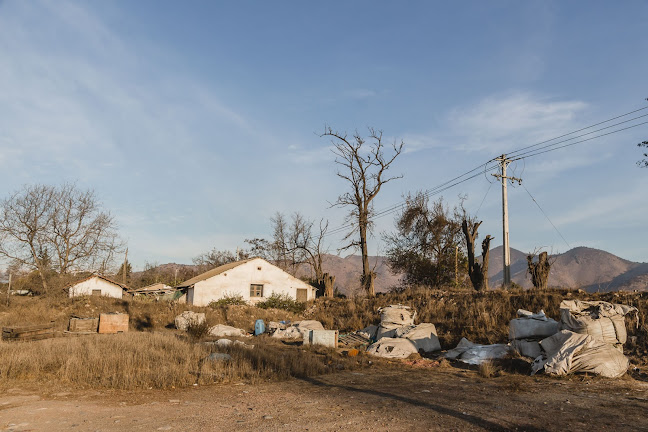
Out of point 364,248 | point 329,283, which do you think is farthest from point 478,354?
point 329,283

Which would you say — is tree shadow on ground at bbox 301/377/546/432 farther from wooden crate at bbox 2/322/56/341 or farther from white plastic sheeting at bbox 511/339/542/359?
wooden crate at bbox 2/322/56/341

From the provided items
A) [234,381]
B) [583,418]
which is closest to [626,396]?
[583,418]

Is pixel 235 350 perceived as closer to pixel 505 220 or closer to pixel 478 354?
pixel 478 354

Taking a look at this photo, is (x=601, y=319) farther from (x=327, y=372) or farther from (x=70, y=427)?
(x=70, y=427)

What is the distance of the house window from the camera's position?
35594 millimetres

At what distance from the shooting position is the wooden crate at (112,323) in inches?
632

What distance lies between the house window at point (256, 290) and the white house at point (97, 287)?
14014 mm

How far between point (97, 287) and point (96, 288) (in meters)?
0.13

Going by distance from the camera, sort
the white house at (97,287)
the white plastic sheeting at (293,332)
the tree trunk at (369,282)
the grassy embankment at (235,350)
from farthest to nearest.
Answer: the white house at (97,287) < the tree trunk at (369,282) < the white plastic sheeting at (293,332) < the grassy embankment at (235,350)

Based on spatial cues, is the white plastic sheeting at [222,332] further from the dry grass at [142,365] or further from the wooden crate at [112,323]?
the dry grass at [142,365]

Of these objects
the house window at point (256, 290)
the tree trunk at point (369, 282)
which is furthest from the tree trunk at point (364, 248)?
the house window at point (256, 290)

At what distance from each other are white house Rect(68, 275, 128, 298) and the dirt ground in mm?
36037

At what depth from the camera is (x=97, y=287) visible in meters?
41.2

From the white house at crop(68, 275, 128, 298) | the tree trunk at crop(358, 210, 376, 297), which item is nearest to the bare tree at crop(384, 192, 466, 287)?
the tree trunk at crop(358, 210, 376, 297)
